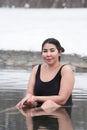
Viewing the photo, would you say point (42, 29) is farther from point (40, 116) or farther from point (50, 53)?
point (40, 116)

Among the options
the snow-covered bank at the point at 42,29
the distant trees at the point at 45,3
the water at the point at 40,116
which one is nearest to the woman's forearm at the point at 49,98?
the water at the point at 40,116

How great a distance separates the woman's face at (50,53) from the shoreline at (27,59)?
854 centimetres

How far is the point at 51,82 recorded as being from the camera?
337 inches

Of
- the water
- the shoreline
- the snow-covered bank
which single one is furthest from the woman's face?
the snow-covered bank

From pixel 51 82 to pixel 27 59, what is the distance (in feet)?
33.5

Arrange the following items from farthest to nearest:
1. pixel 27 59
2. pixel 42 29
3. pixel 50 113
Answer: pixel 42 29, pixel 27 59, pixel 50 113

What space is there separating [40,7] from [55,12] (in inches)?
114

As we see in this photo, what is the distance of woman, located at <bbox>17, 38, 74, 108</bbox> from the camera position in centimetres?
843

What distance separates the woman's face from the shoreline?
336 inches

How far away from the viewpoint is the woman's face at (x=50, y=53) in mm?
8516

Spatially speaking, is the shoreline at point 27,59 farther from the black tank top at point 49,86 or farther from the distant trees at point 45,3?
the distant trees at point 45,3

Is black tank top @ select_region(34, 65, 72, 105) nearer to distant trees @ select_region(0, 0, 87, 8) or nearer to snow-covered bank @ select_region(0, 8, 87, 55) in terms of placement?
snow-covered bank @ select_region(0, 8, 87, 55)

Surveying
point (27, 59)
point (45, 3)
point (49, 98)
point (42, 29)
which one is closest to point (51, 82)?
point (49, 98)

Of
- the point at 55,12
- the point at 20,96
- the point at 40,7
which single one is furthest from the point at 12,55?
the point at 40,7
